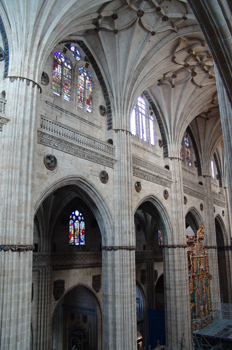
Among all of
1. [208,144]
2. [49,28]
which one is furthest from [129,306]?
[208,144]

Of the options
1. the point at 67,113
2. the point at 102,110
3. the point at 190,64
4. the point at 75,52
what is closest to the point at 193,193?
the point at 190,64

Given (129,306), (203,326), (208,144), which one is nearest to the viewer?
(129,306)

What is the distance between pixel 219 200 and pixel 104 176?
1751cm

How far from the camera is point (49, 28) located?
10.9 metres

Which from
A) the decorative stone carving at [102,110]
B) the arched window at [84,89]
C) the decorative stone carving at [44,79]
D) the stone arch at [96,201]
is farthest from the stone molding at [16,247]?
the decorative stone carving at [102,110]

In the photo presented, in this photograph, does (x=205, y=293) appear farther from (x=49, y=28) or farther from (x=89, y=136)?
(x=49, y=28)

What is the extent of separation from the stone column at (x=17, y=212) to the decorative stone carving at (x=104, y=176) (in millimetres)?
4181

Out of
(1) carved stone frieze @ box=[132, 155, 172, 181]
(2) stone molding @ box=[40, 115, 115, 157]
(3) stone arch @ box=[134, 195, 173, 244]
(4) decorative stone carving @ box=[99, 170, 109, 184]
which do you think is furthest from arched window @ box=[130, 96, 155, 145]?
(4) decorative stone carving @ box=[99, 170, 109, 184]

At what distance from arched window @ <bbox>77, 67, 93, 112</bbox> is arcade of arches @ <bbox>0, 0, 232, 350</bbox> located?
0.20ft

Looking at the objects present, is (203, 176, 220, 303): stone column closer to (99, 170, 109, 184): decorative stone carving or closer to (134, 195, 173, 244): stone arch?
(134, 195, 173, 244): stone arch

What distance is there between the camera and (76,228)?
1959 cm

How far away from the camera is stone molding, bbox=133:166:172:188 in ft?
53.5

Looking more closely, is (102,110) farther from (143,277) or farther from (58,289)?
(143,277)

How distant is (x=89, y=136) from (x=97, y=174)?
1.68 meters
